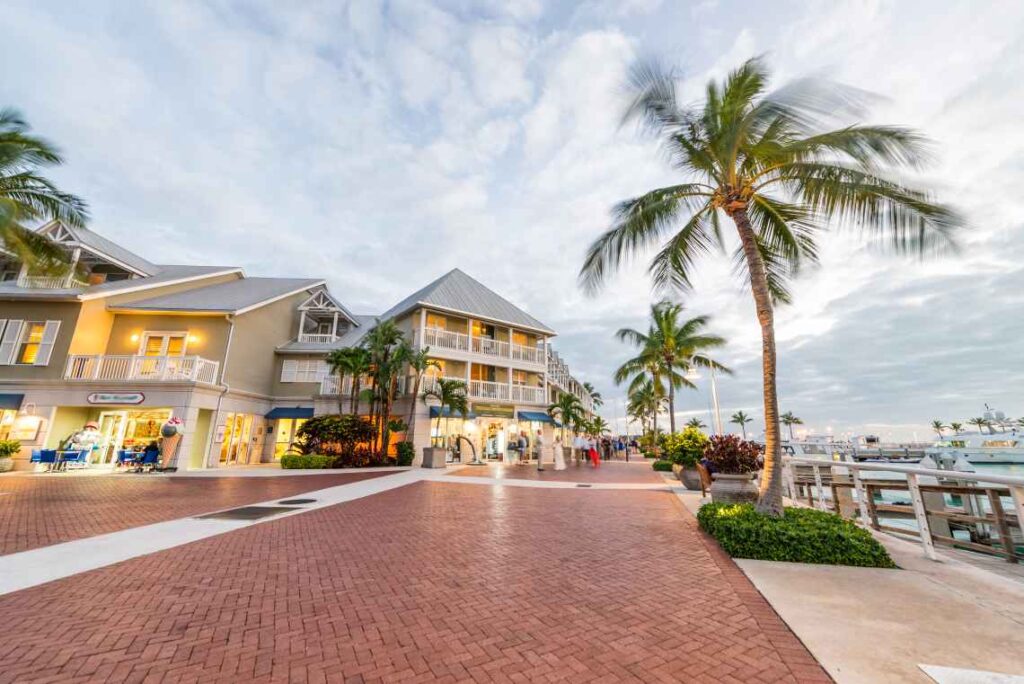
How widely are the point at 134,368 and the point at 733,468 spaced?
22832mm

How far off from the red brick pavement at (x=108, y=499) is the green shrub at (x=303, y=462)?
9.44 ft

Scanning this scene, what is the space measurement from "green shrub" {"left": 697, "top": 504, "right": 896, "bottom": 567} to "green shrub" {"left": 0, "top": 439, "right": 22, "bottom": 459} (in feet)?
77.6

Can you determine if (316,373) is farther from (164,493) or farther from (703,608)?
(703,608)

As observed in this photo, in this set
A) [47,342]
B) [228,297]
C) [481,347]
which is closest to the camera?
[47,342]

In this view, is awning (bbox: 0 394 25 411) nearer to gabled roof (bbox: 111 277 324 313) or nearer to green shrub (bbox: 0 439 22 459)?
green shrub (bbox: 0 439 22 459)

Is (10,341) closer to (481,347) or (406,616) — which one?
(481,347)

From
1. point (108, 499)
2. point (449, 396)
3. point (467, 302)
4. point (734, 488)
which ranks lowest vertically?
point (108, 499)

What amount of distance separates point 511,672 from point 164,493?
40.1 feet

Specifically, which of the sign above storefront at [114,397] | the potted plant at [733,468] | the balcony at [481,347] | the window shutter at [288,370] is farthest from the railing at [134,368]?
the potted plant at [733,468]

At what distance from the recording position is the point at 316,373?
76.2 ft

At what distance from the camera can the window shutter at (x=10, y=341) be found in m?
16.3

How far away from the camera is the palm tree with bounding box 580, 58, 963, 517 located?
19.8 feet

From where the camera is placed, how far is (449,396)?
20484 mm

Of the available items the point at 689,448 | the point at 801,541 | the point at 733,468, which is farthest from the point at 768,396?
the point at 689,448
